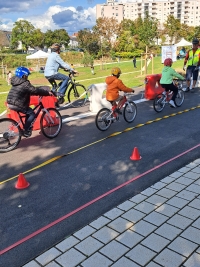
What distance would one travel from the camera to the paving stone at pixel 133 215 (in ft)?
12.0

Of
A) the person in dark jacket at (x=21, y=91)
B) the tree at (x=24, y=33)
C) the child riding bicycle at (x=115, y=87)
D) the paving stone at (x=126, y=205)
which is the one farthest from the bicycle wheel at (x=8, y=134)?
the tree at (x=24, y=33)

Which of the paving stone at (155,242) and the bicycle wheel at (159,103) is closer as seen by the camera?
the paving stone at (155,242)

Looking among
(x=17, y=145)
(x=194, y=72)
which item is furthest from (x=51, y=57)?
(x=194, y=72)

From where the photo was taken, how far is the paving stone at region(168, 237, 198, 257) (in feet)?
9.94

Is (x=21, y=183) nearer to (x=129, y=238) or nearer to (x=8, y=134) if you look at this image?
(x=8, y=134)

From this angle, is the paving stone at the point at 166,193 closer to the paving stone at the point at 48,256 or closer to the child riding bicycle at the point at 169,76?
the paving stone at the point at 48,256

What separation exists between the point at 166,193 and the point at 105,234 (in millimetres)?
1343

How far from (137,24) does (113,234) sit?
7803 centimetres

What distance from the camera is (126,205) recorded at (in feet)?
13.1

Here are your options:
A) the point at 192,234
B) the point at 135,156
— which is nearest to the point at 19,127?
the point at 135,156

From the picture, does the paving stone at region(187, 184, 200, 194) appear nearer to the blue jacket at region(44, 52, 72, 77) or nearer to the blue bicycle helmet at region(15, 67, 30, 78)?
the blue bicycle helmet at region(15, 67, 30, 78)

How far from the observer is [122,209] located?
3.90 metres

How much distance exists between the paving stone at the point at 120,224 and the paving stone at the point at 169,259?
59cm

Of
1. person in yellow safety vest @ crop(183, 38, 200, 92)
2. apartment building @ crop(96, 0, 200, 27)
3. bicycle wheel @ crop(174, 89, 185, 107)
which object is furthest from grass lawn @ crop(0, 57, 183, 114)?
apartment building @ crop(96, 0, 200, 27)
